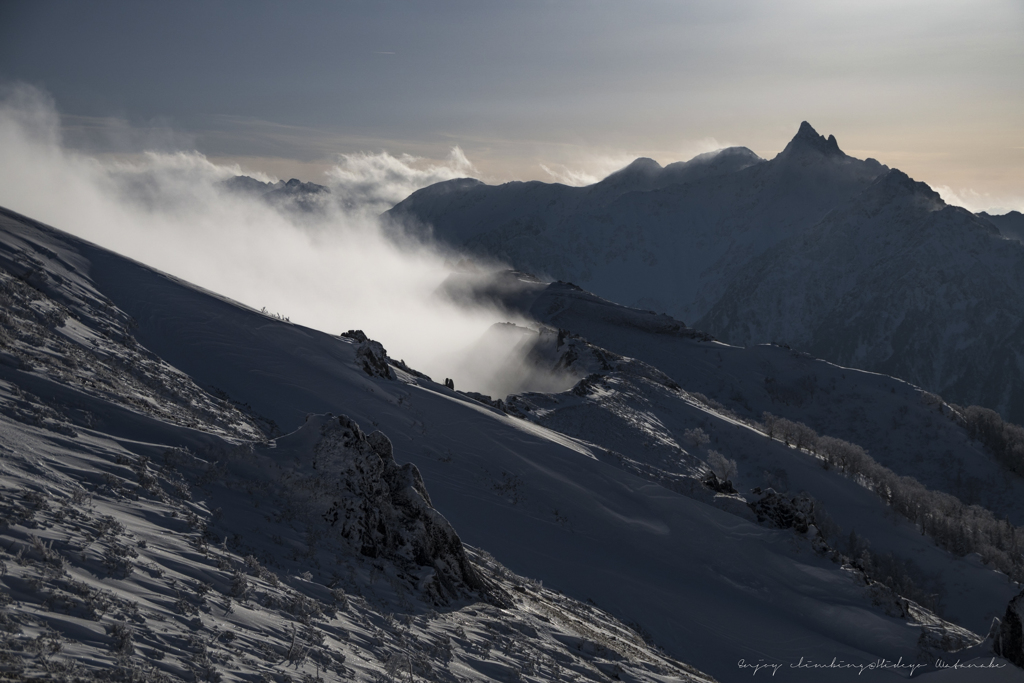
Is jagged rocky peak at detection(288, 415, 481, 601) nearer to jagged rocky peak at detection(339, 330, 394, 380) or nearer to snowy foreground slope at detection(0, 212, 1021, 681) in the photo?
snowy foreground slope at detection(0, 212, 1021, 681)

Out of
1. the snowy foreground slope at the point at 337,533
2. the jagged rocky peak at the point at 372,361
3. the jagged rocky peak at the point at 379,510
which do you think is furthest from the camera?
the jagged rocky peak at the point at 372,361

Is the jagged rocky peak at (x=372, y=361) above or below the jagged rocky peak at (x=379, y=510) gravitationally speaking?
above

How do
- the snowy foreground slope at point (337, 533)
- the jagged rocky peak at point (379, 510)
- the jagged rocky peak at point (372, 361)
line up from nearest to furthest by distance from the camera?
1. the snowy foreground slope at point (337, 533)
2. the jagged rocky peak at point (379, 510)
3. the jagged rocky peak at point (372, 361)

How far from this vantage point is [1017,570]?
47062mm

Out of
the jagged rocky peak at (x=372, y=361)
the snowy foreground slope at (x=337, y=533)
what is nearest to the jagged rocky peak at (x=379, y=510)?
the snowy foreground slope at (x=337, y=533)

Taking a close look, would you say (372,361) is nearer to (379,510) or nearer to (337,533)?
(379,510)

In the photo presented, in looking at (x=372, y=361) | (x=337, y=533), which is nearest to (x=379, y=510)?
(x=337, y=533)

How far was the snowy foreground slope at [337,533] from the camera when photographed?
31.5 ft

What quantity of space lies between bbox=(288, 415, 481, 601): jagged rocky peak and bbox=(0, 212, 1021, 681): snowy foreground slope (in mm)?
68

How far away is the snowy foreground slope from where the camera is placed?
961 cm

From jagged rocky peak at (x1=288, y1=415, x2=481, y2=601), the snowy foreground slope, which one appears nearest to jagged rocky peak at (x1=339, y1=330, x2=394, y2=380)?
the snowy foreground slope

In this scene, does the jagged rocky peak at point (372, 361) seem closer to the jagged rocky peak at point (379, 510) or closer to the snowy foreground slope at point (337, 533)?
the snowy foreground slope at point (337, 533)

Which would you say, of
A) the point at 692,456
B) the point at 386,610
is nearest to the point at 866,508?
the point at 692,456

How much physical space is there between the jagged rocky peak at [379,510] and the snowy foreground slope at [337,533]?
0.22 feet
